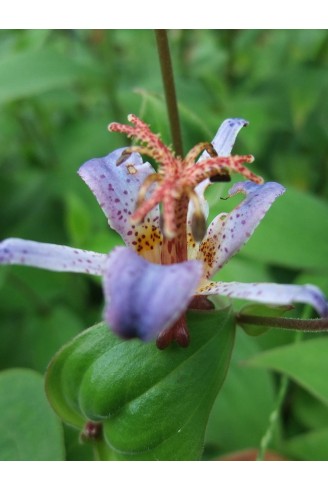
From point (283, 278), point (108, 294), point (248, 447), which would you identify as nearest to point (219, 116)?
point (283, 278)

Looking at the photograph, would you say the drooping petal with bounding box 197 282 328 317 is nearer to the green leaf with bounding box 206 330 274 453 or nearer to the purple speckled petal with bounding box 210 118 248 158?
the purple speckled petal with bounding box 210 118 248 158

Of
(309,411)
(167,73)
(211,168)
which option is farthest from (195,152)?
(309,411)

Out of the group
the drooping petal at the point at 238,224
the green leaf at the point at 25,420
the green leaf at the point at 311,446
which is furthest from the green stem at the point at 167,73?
the green leaf at the point at 311,446

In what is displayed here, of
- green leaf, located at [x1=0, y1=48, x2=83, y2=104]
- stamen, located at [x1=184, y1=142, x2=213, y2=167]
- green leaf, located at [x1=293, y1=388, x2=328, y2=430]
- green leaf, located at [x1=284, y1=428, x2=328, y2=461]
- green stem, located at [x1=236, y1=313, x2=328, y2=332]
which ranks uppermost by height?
green leaf, located at [x1=0, y1=48, x2=83, y2=104]

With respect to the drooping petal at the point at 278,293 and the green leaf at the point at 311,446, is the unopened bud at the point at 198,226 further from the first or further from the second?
the green leaf at the point at 311,446

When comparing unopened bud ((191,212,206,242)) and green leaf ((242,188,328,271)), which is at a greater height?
unopened bud ((191,212,206,242))

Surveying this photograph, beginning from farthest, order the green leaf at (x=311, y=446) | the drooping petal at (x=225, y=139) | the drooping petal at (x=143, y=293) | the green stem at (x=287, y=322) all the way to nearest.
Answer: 1. the green leaf at (x=311, y=446)
2. the drooping petal at (x=225, y=139)
3. the green stem at (x=287, y=322)
4. the drooping petal at (x=143, y=293)

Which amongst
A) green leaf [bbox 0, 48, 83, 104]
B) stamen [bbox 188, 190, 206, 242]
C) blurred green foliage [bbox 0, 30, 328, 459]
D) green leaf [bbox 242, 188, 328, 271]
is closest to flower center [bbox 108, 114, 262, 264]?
stamen [bbox 188, 190, 206, 242]
